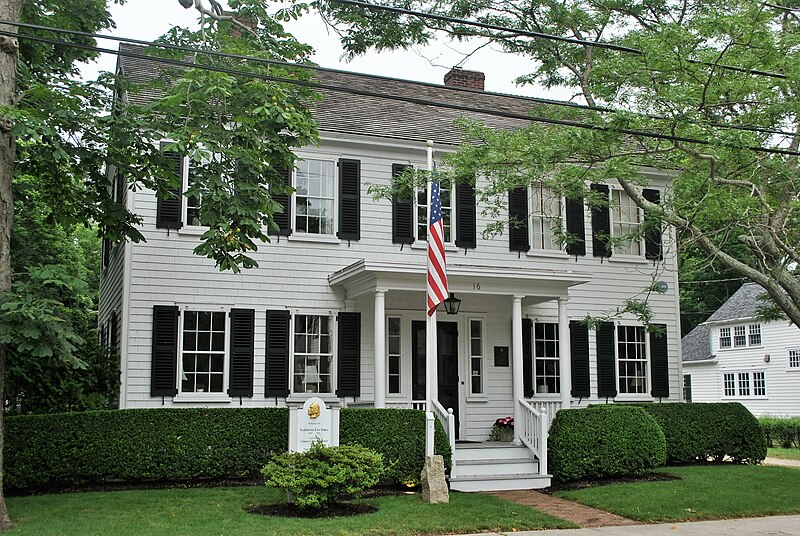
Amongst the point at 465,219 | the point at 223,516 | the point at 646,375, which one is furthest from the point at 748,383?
the point at 223,516

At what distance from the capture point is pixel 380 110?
18703mm

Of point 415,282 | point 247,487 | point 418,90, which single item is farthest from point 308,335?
point 418,90

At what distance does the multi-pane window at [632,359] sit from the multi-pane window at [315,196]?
6997mm

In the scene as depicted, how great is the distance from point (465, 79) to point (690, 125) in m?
10.8

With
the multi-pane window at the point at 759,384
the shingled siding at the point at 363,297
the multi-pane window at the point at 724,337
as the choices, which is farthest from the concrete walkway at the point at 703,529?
the multi-pane window at the point at 724,337

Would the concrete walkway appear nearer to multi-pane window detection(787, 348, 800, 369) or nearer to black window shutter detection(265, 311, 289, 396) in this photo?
black window shutter detection(265, 311, 289, 396)

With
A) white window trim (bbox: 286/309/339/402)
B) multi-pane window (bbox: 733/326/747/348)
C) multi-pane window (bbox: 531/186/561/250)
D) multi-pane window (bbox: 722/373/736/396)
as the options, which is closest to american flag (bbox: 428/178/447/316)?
white window trim (bbox: 286/309/339/402)

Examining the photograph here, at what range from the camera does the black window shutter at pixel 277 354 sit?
15.6 meters

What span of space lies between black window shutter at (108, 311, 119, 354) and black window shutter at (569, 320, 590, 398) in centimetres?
917

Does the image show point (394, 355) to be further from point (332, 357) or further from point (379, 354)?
point (379, 354)

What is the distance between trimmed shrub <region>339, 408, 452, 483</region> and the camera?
13.8 metres

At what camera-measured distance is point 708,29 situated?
1133cm

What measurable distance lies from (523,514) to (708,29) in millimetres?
7190

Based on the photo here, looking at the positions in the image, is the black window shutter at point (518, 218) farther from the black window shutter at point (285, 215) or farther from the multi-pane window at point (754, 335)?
the multi-pane window at point (754, 335)
